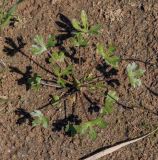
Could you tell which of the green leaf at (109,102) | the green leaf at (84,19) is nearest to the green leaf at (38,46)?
the green leaf at (84,19)

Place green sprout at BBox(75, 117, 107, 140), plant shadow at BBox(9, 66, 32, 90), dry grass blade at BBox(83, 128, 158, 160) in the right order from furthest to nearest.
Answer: plant shadow at BBox(9, 66, 32, 90), dry grass blade at BBox(83, 128, 158, 160), green sprout at BBox(75, 117, 107, 140)

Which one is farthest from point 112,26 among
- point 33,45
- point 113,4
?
point 33,45

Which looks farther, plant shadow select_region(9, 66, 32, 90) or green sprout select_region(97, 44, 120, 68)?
plant shadow select_region(9, 66, 32, 90)

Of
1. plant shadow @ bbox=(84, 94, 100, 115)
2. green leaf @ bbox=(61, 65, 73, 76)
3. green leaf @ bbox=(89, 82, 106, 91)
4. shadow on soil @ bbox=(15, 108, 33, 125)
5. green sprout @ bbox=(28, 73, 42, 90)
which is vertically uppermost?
green leaf @ bbox=(61, 65, 73, 76)

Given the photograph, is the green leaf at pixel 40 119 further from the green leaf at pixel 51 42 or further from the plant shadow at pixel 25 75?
the green leaf at pixel 51 42

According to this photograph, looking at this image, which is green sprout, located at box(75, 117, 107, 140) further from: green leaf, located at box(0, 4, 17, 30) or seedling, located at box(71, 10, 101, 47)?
green leaf, located at box(0, 4, 17, 30)

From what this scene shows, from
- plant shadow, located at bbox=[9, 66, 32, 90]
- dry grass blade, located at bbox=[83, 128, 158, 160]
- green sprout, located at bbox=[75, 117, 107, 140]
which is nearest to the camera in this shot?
green sprout, located at bbox=[75, 117, 107, 140]

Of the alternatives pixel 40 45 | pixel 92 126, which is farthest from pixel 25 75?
pixel 92 126

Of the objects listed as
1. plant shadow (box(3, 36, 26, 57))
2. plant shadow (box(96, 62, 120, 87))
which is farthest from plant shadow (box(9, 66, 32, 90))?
plant shadow (box(96, 62, 120, 87))
